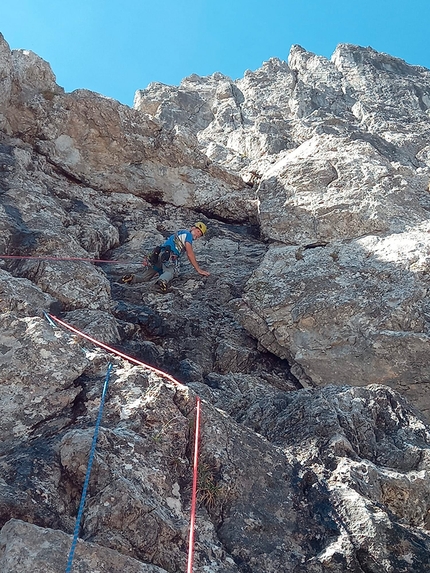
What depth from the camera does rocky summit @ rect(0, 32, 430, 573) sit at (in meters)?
3.80

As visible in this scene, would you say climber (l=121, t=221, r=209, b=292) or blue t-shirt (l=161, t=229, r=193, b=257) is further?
blue t-shirt (l=161, t=229, r=193, b=257)

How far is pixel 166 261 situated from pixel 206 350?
2.18 meters

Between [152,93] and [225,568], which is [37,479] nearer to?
[225,568]

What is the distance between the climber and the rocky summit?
0.28 m

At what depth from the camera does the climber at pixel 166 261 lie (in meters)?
Answer: 9.10

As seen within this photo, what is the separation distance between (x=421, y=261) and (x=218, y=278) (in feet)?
11.6

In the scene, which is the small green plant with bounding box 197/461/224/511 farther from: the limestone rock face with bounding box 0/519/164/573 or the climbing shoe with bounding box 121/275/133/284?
the climbing shoe with bounding box 121/275/133/284

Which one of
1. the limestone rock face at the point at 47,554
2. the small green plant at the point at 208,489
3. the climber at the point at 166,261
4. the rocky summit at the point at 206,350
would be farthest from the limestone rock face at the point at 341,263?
the limestone rock face at the point at 47,554

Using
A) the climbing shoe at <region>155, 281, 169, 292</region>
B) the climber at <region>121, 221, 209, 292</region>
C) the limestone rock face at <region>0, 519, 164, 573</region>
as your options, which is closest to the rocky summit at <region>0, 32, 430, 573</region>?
the limestone rock face at <region>0, 519, 164, 573</region>

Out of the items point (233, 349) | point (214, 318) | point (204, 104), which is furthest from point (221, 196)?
point (204, 104)

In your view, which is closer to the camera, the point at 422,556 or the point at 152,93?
the point at 422,556

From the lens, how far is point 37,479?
12.4 ft

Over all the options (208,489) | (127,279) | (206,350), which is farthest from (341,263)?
(208,489)

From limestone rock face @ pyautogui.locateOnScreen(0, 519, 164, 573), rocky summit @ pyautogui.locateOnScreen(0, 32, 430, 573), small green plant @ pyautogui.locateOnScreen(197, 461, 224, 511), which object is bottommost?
limestone rock face @ pyautogui.locateOnScreen(0, 519, 164, 573)
